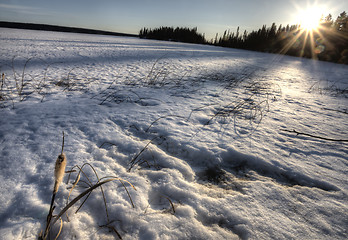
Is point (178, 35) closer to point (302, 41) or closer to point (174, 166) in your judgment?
point (302, 41)

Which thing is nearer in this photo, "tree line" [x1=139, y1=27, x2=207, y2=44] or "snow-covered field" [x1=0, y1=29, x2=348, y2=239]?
"snow-covered field" [x1=0, y1=29, x2=348, y2=239]

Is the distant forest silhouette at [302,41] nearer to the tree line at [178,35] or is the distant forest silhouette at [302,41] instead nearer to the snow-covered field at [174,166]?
the tree line at [178,35]

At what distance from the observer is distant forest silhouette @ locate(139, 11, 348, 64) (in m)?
8.52

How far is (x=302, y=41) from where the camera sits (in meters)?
9.95

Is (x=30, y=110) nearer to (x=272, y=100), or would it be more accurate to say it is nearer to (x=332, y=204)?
(x=332, y=204)

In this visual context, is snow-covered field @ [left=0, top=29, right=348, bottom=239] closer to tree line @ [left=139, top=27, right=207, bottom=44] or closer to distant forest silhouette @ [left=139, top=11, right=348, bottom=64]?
distant forest silhouette @ [left=139, top=11, right=348, bottom=64]

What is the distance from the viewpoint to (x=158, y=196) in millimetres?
864

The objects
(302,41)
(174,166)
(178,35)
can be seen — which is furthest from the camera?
(178,35)

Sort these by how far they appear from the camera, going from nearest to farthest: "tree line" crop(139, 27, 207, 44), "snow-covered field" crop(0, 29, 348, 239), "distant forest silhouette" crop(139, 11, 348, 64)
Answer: "snow-covered field" crop(0, 29, 348, 239) < "distant forest silhouette" crop(139, 11, 348, 64) < "tree line" crop(139, 27, 207, 44)

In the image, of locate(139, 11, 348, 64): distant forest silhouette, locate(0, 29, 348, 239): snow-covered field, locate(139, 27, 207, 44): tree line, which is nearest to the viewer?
locate(0, 29, 348, 239): snow-covered field

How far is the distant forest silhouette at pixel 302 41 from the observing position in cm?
852

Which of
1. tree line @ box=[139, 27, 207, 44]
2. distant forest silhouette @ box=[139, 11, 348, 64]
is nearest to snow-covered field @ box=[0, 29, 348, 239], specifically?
distant forest silhouette @ box=[139, 11, 348, 64]

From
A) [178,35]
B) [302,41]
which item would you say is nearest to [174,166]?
[302,41]

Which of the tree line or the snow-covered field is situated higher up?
the tree line
